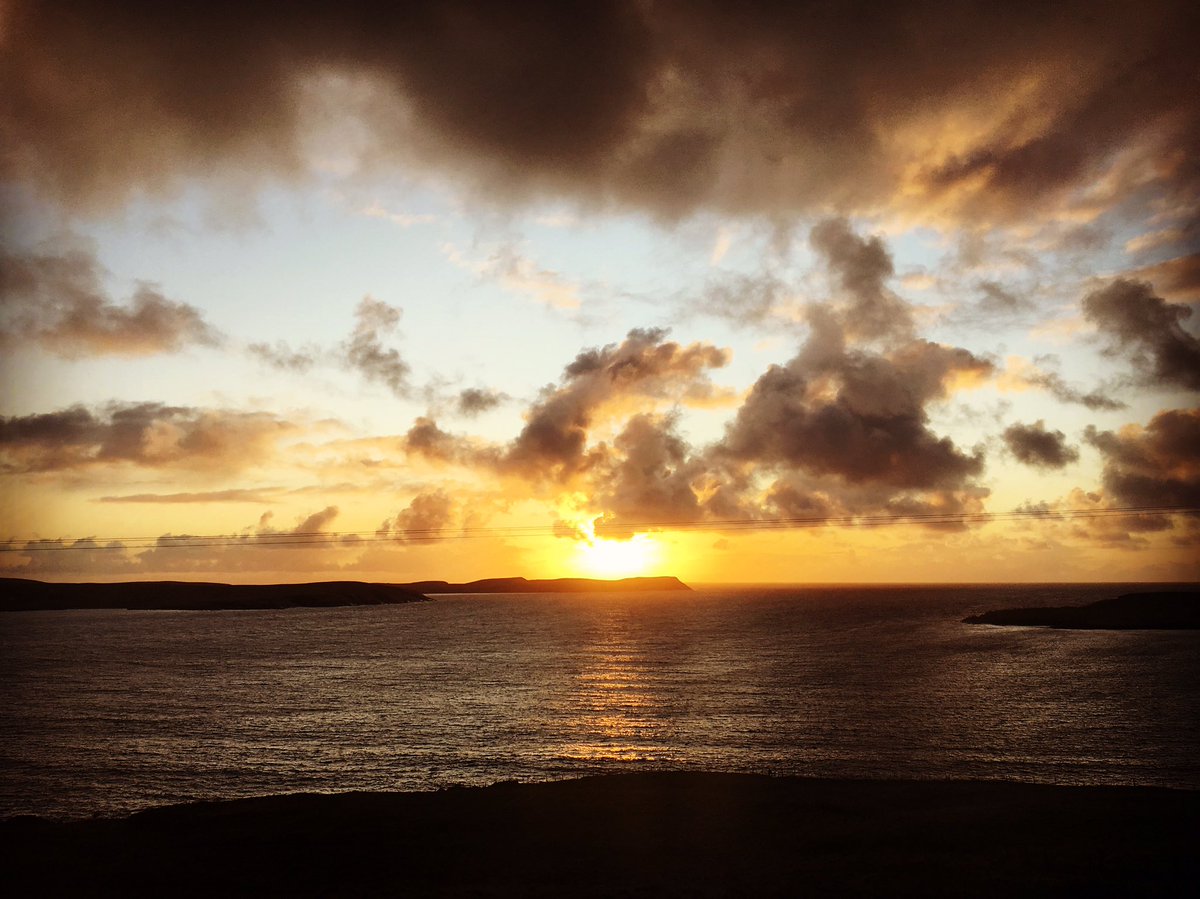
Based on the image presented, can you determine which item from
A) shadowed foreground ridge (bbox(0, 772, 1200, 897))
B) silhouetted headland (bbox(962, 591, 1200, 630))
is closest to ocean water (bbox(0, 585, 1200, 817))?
shadowed foreground ridge (bbox(0, 772, 1200, 897))

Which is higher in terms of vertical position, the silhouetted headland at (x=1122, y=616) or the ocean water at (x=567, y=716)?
the silhouetted headland at (x=1122, y=616)

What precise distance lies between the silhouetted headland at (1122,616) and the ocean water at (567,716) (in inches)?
980

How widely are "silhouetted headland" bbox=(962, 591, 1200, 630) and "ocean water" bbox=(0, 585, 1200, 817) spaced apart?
81.6 feet

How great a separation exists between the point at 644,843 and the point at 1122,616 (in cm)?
13786

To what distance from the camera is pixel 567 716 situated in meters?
50.7

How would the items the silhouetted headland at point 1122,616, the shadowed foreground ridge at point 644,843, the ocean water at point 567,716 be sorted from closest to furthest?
the shadowed foreground ridge at point 644,843, the ocean water at point 567,716, the silhouetted headland at point 1122,616

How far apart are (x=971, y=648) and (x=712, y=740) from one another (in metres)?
68.6

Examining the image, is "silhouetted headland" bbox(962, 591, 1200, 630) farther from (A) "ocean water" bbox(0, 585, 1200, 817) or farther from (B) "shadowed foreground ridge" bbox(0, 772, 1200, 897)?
(B) "shadowed foreground ridge" bbox(0, 772, 1200, 897)

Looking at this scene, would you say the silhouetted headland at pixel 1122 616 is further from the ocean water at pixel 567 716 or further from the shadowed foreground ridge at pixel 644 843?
the shadowed foreground ridge at pixel 644 843

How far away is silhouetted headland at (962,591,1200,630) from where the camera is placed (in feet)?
396

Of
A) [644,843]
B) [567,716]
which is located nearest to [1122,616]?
[567,716]

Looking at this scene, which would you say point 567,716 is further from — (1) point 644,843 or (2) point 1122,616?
(2) point 1122,616

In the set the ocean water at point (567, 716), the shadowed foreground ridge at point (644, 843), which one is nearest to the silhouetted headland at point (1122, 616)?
the ocean water at point (567, 716)

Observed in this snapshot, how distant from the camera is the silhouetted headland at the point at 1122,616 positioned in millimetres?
120812
